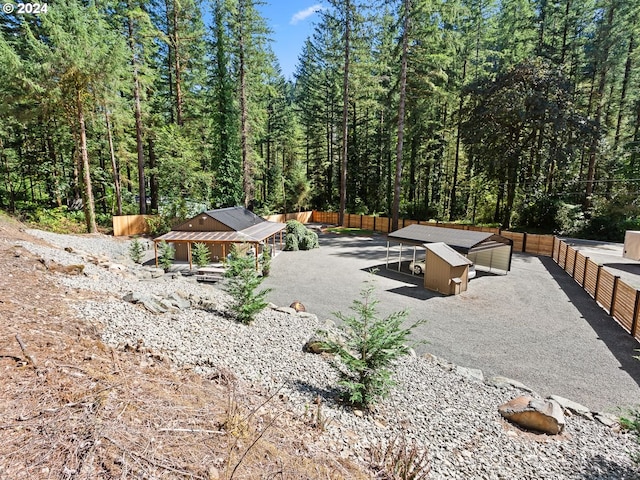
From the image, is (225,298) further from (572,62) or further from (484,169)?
(572,62)

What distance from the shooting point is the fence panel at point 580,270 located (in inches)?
510

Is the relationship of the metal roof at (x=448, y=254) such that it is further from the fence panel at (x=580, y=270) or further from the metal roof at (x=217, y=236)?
the metal roof at (x=217, y=236)

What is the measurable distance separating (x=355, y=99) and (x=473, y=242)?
18851 mm

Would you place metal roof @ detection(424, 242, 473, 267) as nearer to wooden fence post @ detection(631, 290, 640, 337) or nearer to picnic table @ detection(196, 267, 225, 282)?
wooden fence post @ detection(631, 290, 640, 337)

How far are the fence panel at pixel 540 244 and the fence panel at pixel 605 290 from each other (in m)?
7.98

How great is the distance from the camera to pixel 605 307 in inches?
415

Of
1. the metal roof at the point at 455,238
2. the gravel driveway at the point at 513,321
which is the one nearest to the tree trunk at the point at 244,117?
the gravel driveway at the point at 513,321

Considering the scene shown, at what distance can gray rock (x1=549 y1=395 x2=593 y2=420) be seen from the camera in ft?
17.9

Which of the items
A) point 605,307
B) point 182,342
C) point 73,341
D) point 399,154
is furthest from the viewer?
point 399,154

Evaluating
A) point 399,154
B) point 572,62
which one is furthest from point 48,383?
point 572,62

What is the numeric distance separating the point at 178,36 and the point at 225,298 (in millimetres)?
21885

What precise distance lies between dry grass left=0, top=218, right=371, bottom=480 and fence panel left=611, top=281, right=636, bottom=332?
9462mm

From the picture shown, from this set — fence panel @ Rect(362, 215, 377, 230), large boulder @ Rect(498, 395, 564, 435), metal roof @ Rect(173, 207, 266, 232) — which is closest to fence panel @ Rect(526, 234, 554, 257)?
fence panel @ Rect(362, 215, 377, 230)

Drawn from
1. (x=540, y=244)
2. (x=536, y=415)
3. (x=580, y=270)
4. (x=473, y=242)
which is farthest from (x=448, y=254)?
(x=540, y=244)
